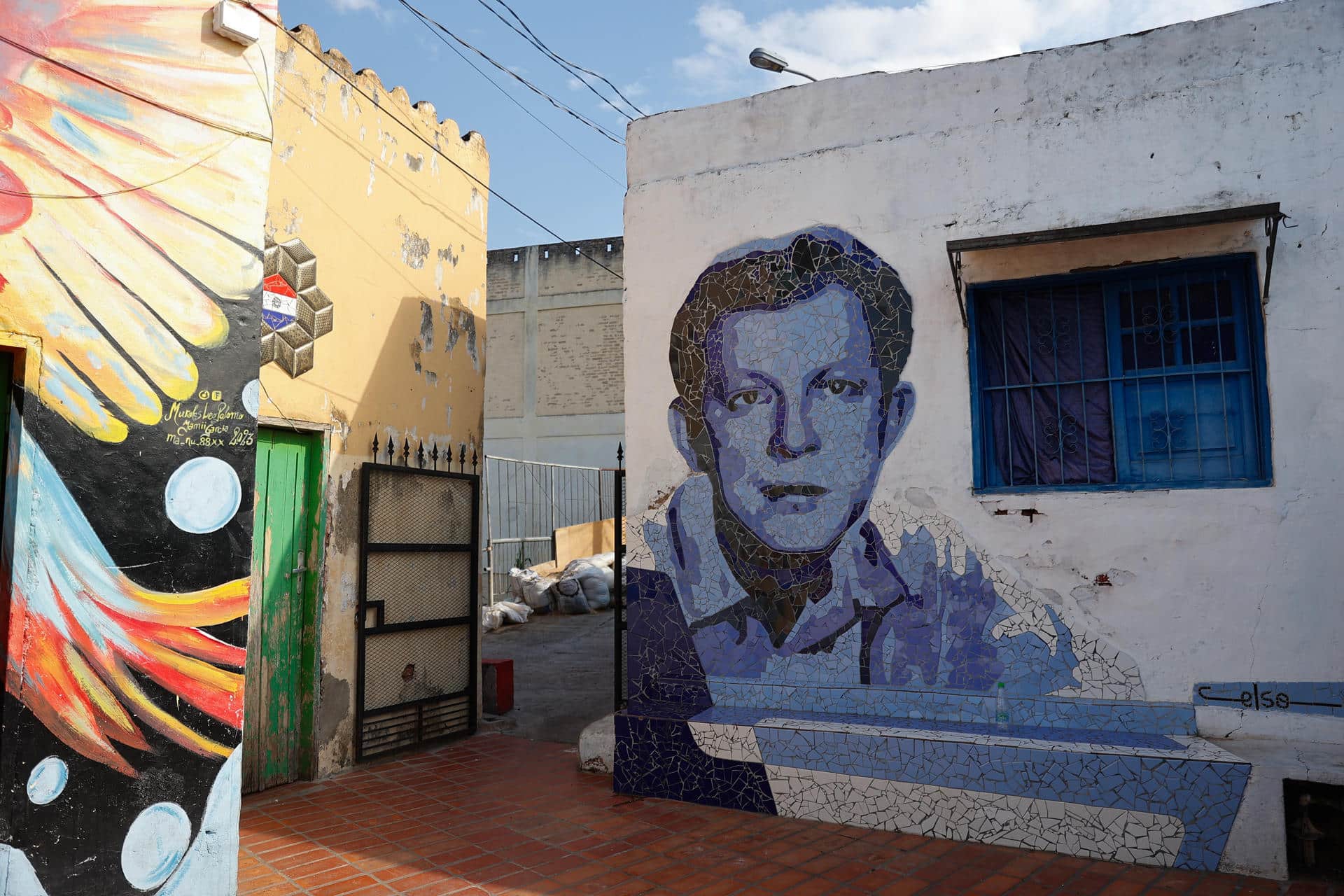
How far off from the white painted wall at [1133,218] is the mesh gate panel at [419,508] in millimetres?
1903

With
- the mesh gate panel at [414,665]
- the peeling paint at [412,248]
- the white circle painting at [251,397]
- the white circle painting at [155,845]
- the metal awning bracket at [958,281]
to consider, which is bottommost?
the white circle painting at [155,845]

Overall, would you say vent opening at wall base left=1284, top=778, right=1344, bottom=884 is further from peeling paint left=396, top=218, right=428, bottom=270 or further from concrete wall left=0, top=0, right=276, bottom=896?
peeling paint left=396, top=218, right=428, bottom=270

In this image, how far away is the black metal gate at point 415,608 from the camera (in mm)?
6145

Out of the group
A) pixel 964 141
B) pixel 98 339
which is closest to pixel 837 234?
pixel 964 141

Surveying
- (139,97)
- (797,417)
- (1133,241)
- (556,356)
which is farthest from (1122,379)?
(556,356)

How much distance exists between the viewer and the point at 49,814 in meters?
3.33

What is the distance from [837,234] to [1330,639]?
3.17 metres

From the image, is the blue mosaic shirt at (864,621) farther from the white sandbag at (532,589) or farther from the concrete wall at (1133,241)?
the white sandbag at (532,589)

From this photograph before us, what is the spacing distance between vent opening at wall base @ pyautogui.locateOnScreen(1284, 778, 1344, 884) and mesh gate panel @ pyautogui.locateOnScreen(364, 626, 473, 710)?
518cm

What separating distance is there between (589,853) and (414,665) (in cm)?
254

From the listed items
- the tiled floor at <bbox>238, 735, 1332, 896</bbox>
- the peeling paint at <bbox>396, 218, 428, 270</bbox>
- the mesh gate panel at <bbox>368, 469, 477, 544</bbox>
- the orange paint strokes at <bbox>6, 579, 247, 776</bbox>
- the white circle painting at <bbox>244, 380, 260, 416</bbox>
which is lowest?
the tiled floor at <bbox>238, 735, 1332, 896</bbox>

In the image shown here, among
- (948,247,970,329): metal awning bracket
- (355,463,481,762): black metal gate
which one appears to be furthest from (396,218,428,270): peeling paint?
Result: (948,247,970,329): metal awning bracket

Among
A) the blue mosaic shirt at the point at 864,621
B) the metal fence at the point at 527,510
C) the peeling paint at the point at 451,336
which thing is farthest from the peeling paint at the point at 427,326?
the metal fence at the point at 527,510

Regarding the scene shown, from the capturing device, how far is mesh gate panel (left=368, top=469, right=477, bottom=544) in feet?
20.5
